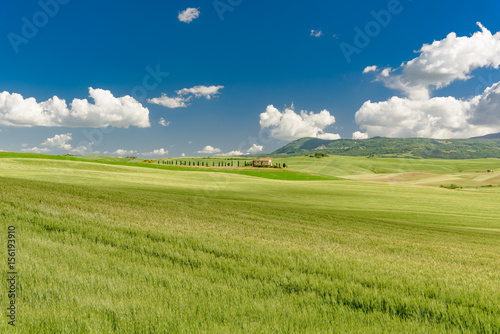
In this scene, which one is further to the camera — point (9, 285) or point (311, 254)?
point (311, 254)

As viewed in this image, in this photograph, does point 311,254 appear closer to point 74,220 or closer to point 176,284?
point 176,284

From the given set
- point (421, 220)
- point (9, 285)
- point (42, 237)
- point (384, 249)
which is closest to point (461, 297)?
point (384, 249)

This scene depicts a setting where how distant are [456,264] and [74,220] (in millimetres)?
14515

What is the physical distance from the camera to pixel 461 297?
627cm

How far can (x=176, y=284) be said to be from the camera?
6.61m

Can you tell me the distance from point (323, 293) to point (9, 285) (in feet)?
22.0

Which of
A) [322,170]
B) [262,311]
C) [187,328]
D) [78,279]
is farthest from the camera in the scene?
[322,170]

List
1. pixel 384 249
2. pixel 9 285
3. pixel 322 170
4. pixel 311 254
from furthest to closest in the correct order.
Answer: pixel 322 170 → pixel 384 249 → pixel 311 254 → pixel 9 285

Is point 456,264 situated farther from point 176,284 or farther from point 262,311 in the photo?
point 176,284

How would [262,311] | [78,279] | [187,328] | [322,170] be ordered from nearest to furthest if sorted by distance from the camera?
1. [187,328]
2. [262,311]
3. [78,279]
4. [322,170]

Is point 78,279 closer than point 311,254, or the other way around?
point 78,279

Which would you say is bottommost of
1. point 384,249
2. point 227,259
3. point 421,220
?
point 421,220

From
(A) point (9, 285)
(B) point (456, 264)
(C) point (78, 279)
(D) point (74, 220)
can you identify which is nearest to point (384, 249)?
(B) point (456, 264)

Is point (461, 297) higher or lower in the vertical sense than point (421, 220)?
higher
